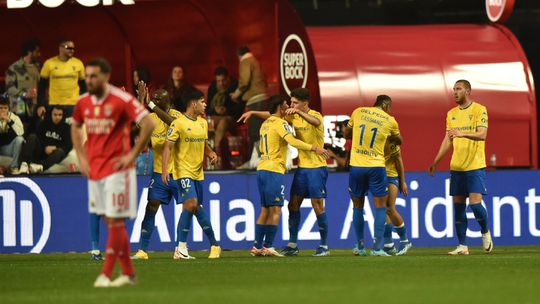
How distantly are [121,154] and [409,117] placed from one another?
1352 centimetres

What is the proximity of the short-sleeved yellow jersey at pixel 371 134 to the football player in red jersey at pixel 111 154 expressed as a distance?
6.18 metres

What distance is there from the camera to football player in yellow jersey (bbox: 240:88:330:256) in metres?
19.1

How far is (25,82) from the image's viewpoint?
24484 mm

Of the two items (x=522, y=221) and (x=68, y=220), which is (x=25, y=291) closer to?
(x=68, y=220)

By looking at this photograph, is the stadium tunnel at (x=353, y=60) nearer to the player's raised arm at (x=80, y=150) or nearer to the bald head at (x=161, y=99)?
the bald head at (x=161, y=99)

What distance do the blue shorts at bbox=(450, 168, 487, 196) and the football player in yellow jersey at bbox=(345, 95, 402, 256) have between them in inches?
40.9

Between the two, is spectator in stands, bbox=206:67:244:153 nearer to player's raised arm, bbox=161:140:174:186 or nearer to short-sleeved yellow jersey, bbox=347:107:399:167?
short-sleeved yellow jersey, bbox=347:107:399:167

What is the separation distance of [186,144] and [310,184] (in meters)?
1.90

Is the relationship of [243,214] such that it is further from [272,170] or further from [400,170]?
[400,170]

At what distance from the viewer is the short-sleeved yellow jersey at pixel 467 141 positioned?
1927cm

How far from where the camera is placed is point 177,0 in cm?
2497

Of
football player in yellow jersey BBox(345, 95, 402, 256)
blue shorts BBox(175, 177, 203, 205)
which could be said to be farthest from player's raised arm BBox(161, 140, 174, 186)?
football player in yellow jersey BBox(345, 95, 402, 256)

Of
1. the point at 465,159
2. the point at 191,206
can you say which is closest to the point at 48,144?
the point at 191,206

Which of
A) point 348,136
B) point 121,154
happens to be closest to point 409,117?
point 348,136
